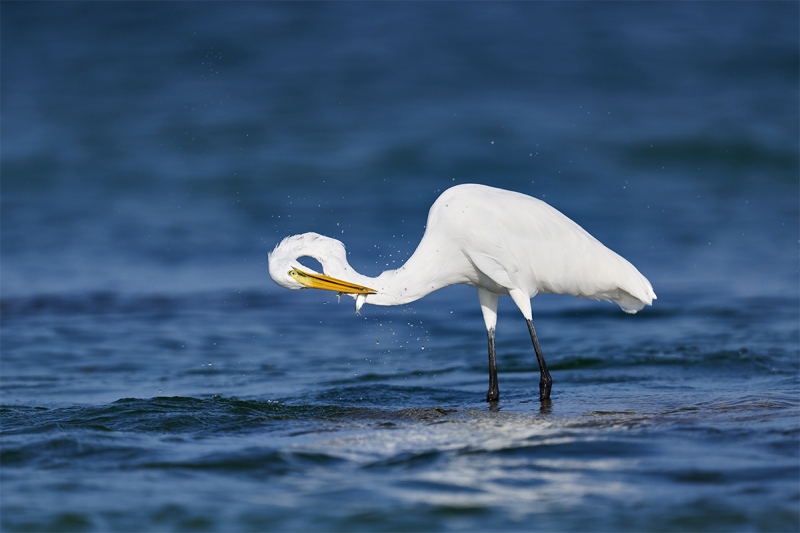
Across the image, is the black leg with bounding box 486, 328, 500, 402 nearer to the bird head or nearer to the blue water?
the blue water

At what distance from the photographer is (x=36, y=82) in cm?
2247

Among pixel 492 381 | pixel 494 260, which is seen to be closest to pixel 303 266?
pixel 494 260

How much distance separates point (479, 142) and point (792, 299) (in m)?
8.29

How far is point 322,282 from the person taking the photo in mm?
6312

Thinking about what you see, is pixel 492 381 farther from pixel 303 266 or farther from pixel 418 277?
pixel 303 266

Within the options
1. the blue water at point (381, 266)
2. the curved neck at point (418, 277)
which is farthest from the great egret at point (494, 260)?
the blue water at point (381, 266)

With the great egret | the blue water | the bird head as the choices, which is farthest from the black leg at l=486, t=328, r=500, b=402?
the bird head

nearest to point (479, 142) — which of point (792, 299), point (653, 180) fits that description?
point (653, 180)

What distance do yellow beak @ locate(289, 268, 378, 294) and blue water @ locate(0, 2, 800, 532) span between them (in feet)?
2.85

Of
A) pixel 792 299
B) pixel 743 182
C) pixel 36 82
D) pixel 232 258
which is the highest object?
pixel 36 82

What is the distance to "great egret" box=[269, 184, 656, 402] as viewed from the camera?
677 centimetres

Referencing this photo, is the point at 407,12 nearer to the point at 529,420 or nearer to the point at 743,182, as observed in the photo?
the point at 743,182

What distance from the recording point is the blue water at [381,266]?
5.05 m

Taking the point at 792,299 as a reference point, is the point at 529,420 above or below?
below
